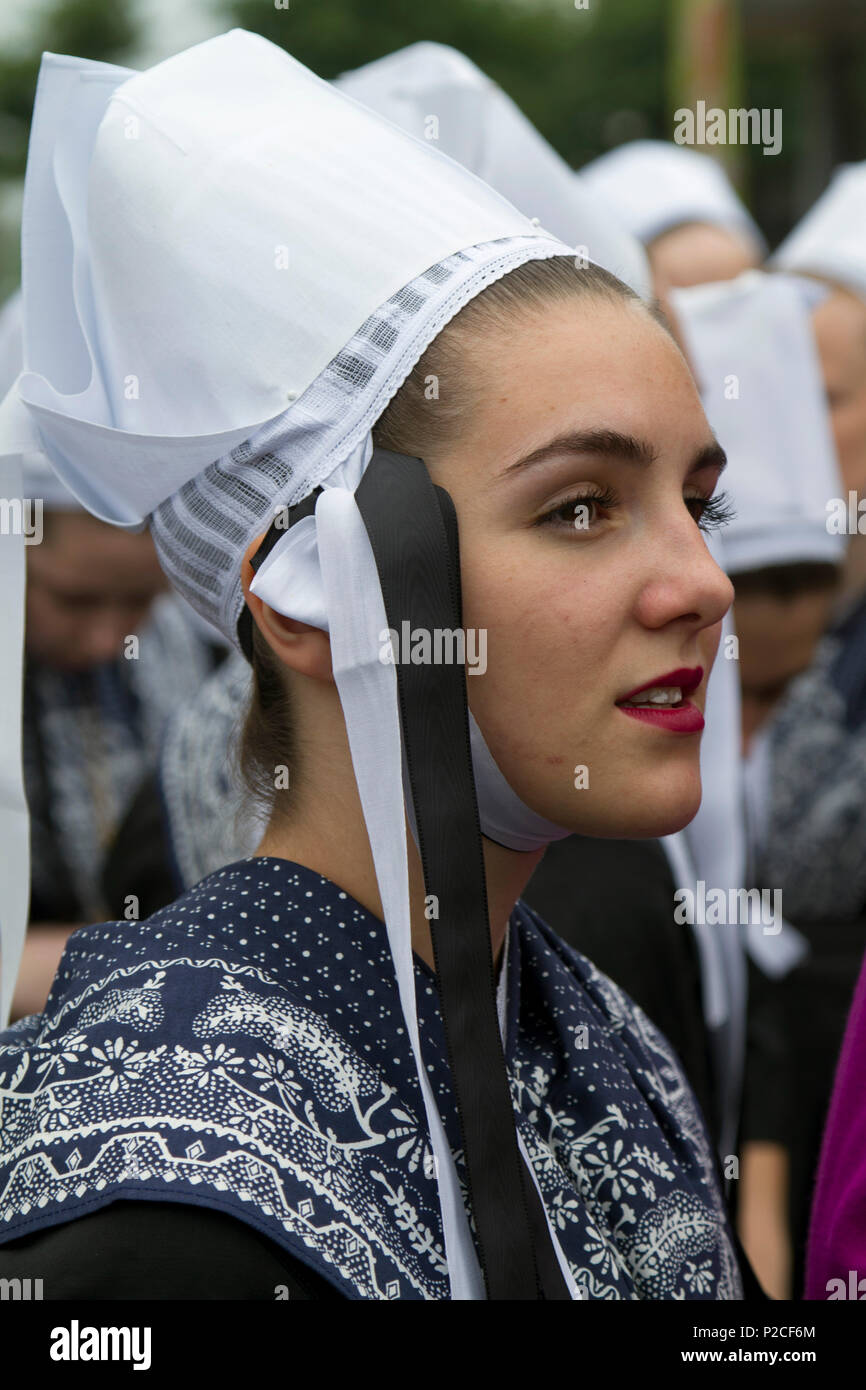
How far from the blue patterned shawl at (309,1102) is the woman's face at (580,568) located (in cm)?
25

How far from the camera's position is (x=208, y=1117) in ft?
4.09

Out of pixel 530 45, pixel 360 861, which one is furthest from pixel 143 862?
pixel 530 45

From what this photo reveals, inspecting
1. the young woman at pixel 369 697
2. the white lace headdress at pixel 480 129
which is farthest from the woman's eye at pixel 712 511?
the white lace headdress at pixel 480 129

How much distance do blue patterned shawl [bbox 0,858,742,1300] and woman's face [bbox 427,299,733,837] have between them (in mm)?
248

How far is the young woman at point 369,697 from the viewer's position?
127 centimetres

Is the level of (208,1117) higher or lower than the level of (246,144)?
lower

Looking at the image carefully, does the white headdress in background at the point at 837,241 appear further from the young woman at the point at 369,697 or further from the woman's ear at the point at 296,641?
the woman's ear at the point at 296,641

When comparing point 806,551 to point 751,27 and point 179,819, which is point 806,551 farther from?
point 751,27

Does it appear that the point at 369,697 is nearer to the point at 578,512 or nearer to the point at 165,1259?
the point at 578,512

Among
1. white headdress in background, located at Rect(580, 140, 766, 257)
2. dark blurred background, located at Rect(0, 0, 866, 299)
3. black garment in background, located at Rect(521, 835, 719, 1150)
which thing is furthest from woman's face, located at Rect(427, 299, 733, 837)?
dark blurred background, located at Rect(0, 0, 866, 299)

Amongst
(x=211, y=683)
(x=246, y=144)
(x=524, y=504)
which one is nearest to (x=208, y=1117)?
(x=524, y=504)

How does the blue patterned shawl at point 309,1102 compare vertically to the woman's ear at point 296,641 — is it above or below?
below

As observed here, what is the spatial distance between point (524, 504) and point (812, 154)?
610 inches
